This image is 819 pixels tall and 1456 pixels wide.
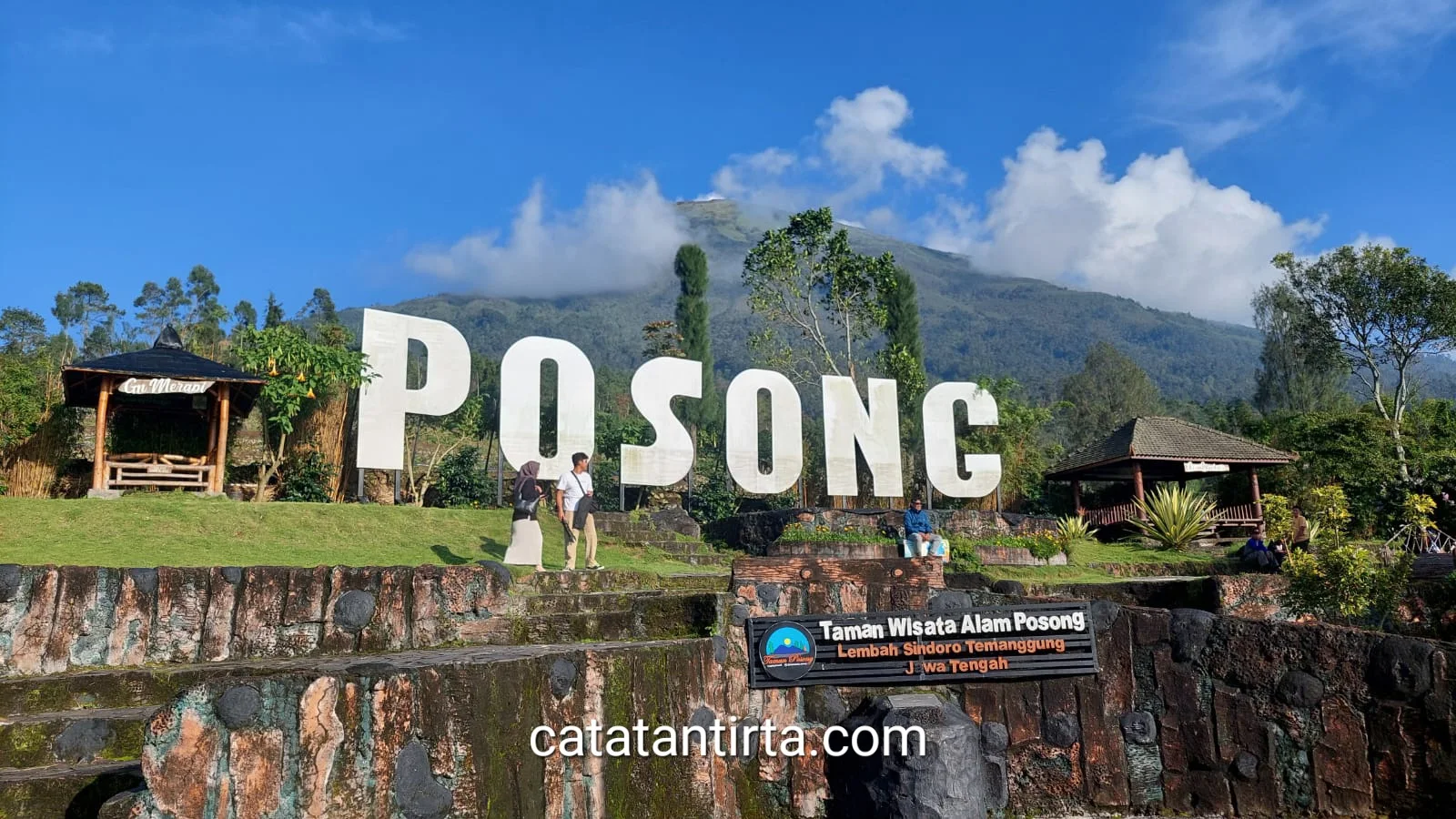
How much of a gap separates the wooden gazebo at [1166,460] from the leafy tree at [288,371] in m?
16.6

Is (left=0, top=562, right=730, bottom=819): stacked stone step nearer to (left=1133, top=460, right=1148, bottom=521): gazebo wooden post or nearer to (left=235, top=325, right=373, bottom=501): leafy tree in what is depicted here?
(left=235, top=325, right=373, bottom=501): leafy tree

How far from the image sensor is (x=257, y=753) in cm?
436

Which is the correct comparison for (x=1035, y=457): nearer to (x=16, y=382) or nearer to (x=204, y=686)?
(x=16, y=382)

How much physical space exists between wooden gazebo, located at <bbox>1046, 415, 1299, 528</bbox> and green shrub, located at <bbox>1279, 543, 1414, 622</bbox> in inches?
583

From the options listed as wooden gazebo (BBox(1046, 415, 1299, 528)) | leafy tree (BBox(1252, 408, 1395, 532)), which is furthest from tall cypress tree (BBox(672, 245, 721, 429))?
leafy tree (BBox(1252, 408, 1395, 532))

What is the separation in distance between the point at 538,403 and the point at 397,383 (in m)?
2.49

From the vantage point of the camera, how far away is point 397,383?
16938mm

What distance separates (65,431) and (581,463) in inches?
437

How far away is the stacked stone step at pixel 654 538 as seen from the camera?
16.4m

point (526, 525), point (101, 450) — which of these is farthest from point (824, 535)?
point (101, 450)

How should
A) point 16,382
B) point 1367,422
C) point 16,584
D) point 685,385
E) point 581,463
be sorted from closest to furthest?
point 16,584 → point 581,463 → point 16,382 → point 685,385 → point 1367,422

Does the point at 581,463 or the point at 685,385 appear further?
the point at 685,385

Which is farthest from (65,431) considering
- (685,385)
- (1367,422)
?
(1367,422)

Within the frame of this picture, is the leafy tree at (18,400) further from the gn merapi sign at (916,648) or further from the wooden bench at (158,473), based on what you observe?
the gn merapi sign at (916,648)
